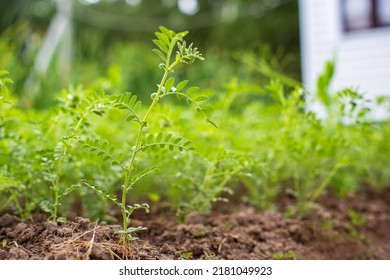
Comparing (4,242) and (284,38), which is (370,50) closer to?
(4,242)

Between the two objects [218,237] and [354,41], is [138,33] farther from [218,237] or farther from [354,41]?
[218,237]

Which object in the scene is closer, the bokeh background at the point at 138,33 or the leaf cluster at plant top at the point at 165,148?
the leaf cluster at plant top at the point at 165,148

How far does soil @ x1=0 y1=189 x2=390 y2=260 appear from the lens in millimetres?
1146

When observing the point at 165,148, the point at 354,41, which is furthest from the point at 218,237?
the point at 354,41

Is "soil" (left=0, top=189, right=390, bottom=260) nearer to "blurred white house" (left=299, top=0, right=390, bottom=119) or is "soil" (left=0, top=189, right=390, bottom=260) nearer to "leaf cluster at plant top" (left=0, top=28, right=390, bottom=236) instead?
Answer: "leaf cluster at plant top" (left=0, top=28, right=390, bottom=236)

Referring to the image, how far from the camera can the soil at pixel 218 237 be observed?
1.15m

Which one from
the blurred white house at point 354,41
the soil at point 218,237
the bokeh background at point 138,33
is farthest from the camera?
the blurred white house at point 354,41

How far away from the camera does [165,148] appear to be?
1.67 metres

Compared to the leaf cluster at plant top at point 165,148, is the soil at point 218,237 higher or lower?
lower

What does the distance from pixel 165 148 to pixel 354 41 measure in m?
5.08

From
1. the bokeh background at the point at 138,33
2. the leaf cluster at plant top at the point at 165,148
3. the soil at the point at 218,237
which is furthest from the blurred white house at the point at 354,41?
the soil at the point at 218,237

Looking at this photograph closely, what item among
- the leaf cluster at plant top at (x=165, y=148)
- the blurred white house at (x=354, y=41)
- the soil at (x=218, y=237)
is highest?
the blurred white house at (x=354, y=41)

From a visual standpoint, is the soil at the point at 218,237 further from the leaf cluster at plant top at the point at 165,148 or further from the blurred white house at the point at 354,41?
the blurred white house at the point at 354,41

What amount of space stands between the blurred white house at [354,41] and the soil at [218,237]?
13.4 feet
